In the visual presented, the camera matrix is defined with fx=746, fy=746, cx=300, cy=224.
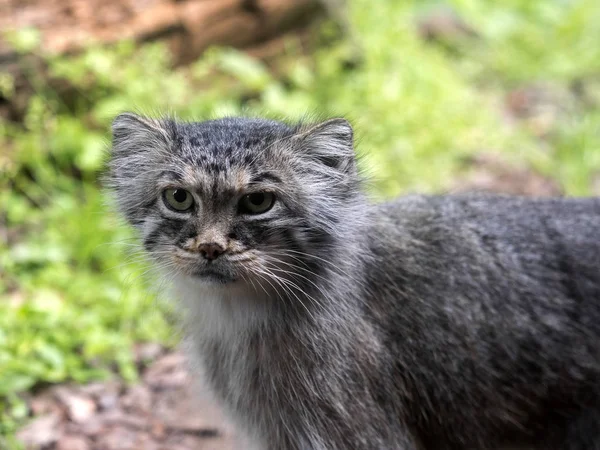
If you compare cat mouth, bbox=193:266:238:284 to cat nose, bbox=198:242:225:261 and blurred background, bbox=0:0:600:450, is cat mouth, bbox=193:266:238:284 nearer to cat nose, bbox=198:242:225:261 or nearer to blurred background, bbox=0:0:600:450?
cat nose, bbox=198:242:225:261

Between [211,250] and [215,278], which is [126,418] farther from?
[211,250]

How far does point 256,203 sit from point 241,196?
0.09 meters

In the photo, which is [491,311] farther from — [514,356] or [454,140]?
[454,140]

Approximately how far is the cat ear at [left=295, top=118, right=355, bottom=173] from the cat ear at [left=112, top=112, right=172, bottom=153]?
659 millimetres

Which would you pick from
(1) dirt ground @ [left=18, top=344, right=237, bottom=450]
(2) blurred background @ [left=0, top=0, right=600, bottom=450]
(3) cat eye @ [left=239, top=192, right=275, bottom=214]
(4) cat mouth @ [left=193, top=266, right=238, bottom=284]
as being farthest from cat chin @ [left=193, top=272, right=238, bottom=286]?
(1) dirt ground @ [left=18, top=344, right=237, bottom=450]

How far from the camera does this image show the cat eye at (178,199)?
3.42 meters

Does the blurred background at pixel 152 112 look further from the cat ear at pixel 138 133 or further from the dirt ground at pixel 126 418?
the cat ear at pixel 138 133

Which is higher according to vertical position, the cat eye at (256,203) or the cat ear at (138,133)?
the cat ear at (138,133)

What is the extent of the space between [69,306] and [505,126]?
5827mm

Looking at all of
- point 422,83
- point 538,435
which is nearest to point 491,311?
point 538,435

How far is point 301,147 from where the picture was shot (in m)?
3.57

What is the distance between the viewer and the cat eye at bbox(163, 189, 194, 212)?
342cm

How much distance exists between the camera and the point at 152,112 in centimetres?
549

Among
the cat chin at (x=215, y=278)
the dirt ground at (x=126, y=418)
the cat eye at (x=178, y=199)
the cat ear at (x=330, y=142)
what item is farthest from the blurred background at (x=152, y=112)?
the cat chin at (x=215, y=278)
